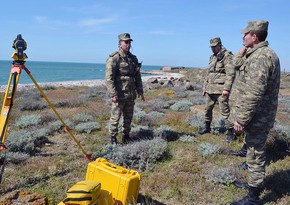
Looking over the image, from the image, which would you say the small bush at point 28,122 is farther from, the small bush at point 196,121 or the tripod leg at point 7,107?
the small bush at point 196,121

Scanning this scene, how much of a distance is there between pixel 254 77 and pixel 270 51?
0.40m

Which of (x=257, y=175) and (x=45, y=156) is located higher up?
(x=257, y=175)

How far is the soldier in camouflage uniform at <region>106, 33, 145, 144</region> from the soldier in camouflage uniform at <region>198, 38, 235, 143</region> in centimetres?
191

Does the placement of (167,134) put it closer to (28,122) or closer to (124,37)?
(124,37)

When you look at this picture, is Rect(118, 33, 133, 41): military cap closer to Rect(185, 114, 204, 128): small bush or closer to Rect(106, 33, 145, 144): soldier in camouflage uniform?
Rect(106, 33, 145, 144): soldier in camouflage uniform

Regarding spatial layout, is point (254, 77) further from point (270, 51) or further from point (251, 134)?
point (251, 134)

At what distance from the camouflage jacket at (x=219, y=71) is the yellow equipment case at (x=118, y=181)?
145 inches

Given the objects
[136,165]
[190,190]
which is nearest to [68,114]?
[136,165]

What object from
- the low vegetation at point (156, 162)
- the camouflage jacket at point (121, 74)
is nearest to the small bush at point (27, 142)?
the low vegetation at point (156, 162)

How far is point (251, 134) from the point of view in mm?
3707

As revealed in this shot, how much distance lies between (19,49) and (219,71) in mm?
4563

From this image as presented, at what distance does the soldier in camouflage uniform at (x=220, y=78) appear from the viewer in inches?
241

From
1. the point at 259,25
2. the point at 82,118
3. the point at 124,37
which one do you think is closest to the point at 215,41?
the point at 124,37

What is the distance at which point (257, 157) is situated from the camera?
12.0ft
